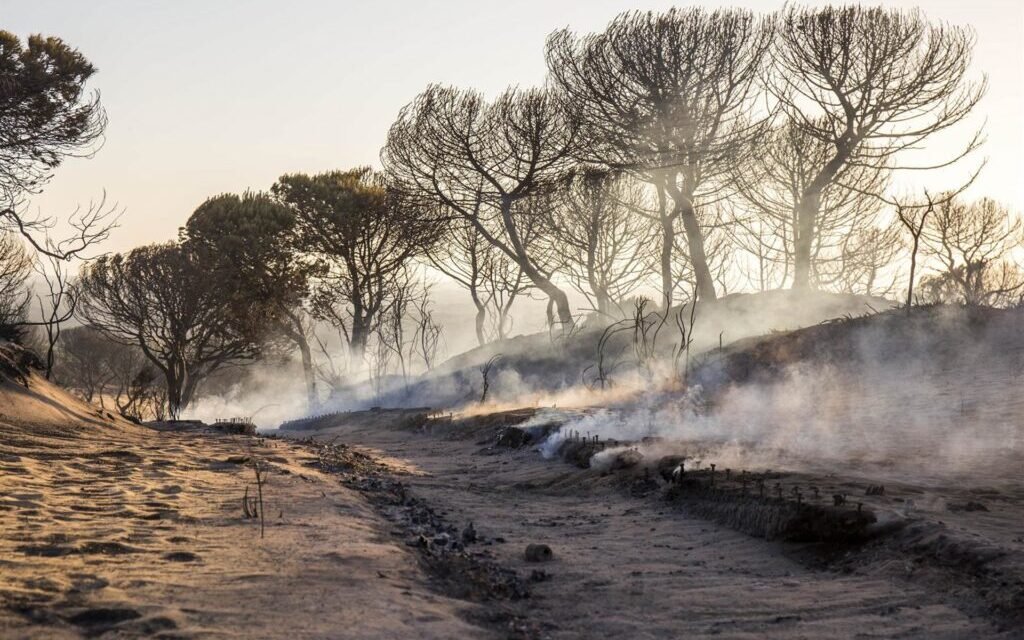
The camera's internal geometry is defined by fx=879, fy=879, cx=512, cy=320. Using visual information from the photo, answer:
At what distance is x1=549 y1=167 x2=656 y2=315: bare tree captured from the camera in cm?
3584

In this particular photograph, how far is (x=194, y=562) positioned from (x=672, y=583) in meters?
3.06

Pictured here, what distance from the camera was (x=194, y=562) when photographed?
5.25 meters

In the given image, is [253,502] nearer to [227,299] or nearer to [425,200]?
[227,299]

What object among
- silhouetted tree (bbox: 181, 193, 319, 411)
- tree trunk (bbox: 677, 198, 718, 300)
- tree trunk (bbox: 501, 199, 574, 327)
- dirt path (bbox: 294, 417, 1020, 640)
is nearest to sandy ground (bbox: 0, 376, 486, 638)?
dirt path (bbox: 294, 417, 1020, 640)

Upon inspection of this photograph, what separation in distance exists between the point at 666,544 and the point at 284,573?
331 cm

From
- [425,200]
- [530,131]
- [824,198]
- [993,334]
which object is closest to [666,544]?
[993,334]

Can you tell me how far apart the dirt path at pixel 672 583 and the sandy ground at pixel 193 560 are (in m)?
0.90

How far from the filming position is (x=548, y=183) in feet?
106

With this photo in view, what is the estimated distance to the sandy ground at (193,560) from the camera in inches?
164

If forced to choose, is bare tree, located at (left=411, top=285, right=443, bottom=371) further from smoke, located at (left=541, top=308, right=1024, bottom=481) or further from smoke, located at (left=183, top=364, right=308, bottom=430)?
smoke, located at (left=541, top=308, right=1024, bottom=481)

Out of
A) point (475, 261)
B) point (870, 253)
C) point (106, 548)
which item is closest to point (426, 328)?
point (475, 261)

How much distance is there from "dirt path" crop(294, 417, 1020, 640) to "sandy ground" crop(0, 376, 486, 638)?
90 centimetres

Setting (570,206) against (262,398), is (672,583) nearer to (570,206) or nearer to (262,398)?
(570,206)

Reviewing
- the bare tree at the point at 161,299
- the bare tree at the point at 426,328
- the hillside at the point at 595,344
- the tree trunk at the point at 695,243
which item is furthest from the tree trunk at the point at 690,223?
the bare tree at the point at 161,299
